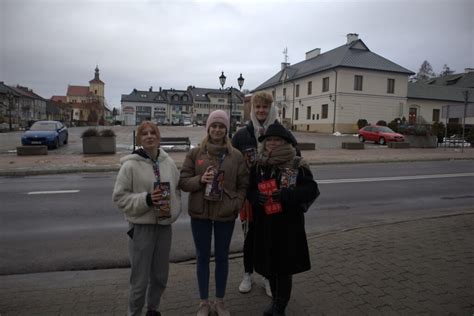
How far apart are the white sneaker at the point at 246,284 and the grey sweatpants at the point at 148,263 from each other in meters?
0.91

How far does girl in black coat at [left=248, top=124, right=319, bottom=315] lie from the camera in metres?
2.93

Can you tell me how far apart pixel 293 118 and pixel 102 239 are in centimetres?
5013

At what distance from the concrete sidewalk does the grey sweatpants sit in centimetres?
29

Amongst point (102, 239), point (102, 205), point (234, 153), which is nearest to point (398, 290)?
point (234, 153)

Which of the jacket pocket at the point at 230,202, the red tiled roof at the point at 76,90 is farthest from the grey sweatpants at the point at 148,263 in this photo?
the red tiled roof at the point at 76,90

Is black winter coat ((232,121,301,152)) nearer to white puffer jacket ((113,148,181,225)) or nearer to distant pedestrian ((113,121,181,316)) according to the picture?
distant pedestrian ((113,121,181,316))

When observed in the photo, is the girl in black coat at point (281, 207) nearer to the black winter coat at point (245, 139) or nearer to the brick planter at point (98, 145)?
the black winter coat at point (245, 139)

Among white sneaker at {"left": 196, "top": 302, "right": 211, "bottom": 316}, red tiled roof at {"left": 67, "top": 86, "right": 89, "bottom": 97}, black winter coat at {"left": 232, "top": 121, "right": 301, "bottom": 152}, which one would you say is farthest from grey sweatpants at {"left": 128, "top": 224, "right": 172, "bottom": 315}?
red tiled roof at {"left": 67, "top": 86, "right": 89, "bottom": 97}

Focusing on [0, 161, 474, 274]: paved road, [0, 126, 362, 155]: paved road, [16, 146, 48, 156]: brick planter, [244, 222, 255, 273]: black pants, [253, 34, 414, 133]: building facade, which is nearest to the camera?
[244, 222, 255, 273]: black pants

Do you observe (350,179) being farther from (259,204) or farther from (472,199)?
(259,204)

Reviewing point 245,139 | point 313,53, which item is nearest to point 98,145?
point 245,139

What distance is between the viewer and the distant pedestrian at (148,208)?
281cm

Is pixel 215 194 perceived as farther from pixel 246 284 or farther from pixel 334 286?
Result: pixel 334 286

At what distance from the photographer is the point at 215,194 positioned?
9.85 ft
